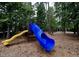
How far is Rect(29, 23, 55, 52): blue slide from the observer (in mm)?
3873

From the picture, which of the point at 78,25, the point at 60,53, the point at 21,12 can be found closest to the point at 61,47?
the point at 60,53

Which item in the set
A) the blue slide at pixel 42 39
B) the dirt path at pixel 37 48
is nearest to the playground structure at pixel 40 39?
the blue slide at pixel 42 39

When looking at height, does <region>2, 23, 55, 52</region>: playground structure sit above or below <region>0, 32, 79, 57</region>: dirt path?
above

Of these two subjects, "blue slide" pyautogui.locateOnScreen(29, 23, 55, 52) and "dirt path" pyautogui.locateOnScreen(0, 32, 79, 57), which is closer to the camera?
"blue slide" pyautogui.locateOnScreen(29, 23, 55, 52)

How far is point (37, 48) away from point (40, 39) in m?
0.23

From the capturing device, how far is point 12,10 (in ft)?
15.0

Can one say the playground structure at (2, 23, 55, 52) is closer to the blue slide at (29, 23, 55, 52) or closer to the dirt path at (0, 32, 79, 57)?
the blue slide at (29, 23, 55, 52)

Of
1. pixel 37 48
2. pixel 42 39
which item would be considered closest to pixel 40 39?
pixel 42 39

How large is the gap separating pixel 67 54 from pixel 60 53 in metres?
0.16

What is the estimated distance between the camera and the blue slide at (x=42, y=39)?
3.87 meters

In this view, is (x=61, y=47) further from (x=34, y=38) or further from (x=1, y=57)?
(x=1, y=57)

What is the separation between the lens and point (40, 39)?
4.06 metres

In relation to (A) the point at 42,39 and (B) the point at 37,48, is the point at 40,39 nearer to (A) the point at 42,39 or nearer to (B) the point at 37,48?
(A) the point at 42,39

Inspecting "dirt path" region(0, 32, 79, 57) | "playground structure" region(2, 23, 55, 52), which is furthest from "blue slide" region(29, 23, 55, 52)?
"dirt path" region(0, 32, 79, 57)
